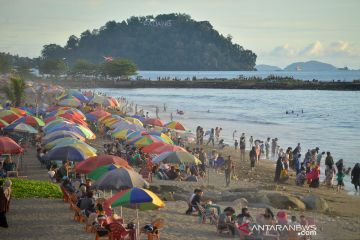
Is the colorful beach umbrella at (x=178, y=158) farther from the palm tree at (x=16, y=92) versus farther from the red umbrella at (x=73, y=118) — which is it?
the palm tree at (x=16, y=92)

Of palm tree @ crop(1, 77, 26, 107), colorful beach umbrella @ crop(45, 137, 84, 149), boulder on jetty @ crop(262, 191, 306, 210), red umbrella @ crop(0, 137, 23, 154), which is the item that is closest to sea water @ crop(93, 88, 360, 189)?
Answer: boulder on jetty @ crop(262, 191, 306, 210)

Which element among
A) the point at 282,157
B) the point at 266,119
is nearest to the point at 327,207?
the point at 282,157

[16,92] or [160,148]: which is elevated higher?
[16,92]

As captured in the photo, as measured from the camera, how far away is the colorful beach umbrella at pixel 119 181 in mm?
9320

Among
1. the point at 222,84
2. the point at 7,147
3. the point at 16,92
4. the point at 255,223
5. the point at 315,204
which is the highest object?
the point at 222,84

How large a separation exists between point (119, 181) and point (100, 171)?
4.45 feet

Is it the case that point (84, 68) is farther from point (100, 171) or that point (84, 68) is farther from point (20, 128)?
point (100, 171)

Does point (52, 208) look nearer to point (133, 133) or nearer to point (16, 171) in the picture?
point (16, 171)

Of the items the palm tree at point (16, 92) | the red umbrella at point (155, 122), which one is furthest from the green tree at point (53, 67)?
the red umbrella at point (155, 122)

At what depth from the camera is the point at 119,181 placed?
936 cm

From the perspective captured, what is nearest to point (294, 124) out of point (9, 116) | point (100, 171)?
point (9, 116)

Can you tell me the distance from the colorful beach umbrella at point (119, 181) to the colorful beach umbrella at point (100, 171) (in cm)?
97

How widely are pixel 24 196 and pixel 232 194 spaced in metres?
5.00

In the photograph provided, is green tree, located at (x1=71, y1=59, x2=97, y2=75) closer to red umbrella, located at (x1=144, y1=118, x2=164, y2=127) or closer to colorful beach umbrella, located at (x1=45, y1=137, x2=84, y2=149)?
red umbrella, located at (x1=144, y1=118, x2=164, y2=127)
